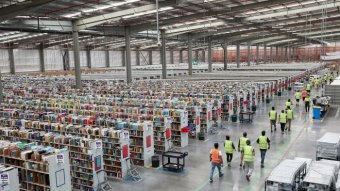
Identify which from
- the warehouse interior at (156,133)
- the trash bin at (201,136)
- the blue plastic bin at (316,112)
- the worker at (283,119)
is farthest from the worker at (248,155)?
the blue plastic bin at (316,112)

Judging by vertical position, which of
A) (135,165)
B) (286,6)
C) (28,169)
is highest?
(286,6)

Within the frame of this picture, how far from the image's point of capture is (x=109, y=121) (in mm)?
15023

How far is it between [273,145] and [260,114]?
864 cm

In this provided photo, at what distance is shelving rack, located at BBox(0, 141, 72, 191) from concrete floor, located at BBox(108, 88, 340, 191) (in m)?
2.42

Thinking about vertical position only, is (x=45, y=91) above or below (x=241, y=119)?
Result: above

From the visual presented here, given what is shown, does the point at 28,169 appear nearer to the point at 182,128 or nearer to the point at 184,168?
the point at 184,168

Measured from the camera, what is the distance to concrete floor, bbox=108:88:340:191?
1141 cm

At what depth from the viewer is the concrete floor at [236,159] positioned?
11.4 m

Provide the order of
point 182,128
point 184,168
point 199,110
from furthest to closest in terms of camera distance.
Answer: point 199,110
point 182,128
point 184,168

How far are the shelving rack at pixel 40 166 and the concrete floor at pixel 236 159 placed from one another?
7.95 ft

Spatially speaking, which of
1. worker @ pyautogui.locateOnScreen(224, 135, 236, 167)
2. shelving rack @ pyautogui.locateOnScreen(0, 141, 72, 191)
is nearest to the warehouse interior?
shelving rack @ pyautogui.locateOnScreen(0, 141, 72, 191)

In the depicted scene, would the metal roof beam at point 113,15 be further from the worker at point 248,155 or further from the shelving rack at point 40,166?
the shelving rack at point 40,166

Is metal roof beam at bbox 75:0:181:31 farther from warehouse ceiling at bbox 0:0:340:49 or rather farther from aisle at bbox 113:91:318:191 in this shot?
aisle at bbox 113:91:318:191

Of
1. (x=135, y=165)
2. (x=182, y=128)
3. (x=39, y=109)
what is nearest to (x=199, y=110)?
(x=182, y=128)
